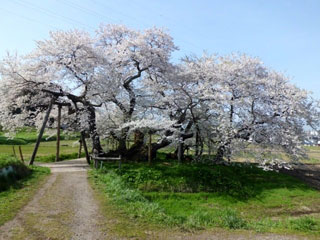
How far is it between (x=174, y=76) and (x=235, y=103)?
19.0 feet

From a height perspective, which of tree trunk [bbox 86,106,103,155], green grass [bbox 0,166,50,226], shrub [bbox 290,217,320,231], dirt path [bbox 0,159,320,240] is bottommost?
shrub [bbox 290,217,320,231]

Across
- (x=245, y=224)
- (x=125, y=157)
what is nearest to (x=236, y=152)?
(x=125, y=157)

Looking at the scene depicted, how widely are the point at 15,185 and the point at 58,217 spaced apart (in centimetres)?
510

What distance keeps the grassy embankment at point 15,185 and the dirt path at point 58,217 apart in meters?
0.30

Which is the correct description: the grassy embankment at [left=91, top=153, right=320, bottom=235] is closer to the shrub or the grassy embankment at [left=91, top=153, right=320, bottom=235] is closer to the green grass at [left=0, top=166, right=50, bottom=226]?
the shrub

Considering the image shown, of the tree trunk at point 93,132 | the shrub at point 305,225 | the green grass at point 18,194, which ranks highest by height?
the tree trunk at point 93,132

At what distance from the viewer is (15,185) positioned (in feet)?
39.6

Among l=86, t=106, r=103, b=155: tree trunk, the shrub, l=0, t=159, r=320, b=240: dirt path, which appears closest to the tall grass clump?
l=0, t=159, r=320, b=240: dirt path

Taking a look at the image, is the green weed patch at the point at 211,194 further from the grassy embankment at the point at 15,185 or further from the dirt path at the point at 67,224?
the grassy embankment at the point at 15,185

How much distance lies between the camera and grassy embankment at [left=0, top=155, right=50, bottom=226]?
8734 mm

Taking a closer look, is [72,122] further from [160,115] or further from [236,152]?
[236,152]

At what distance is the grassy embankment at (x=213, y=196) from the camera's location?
367 inches

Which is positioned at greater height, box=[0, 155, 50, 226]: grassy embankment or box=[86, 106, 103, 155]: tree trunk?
box=[86, 106, 103, 155]: tree trunk

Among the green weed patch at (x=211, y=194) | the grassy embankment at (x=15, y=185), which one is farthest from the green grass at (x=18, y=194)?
the green weed patch at (x=211, y=194)
